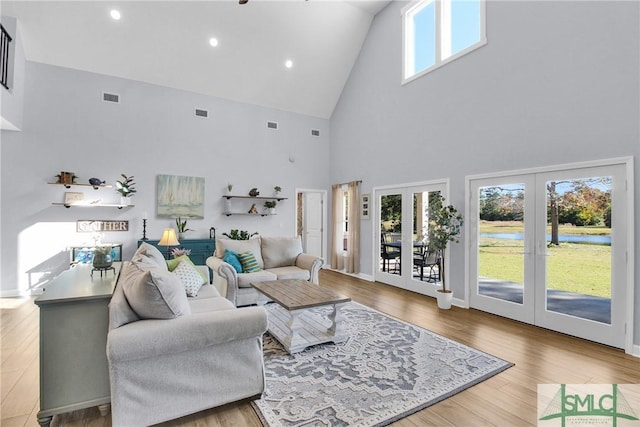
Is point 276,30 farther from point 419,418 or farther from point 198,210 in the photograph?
point 419,418

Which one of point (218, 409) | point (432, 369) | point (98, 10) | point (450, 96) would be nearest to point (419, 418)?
point (432, 369)

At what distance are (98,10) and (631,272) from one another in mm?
7974

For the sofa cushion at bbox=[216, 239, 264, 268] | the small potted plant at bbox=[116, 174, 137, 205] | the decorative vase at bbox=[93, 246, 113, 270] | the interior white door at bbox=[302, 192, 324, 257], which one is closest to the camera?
the decorative vase at bbox=[93, 246, 113, 270]

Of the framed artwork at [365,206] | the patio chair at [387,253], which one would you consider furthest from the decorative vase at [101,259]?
the framed artwork at [365,206]

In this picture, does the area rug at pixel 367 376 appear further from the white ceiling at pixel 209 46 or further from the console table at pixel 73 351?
the white ceiling at pixel 209 46

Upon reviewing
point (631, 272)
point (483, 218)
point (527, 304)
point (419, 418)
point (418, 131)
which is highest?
point (418, 131)

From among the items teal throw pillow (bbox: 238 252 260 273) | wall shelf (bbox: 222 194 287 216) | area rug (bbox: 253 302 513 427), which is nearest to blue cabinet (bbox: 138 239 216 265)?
wall shelf (bbox: 222 194 287 216)

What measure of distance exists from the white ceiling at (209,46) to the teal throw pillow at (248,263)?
3.96 m

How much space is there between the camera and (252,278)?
4.38m

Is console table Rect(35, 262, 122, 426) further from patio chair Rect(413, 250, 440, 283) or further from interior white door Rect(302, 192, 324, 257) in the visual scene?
interior white door Rect(302, 192, 324, 257)

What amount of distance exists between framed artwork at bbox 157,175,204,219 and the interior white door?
295cm

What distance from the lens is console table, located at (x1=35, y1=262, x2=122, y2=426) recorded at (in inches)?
75.5

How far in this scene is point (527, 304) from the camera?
3912 millimetres

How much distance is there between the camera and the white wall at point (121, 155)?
5.17 metres
